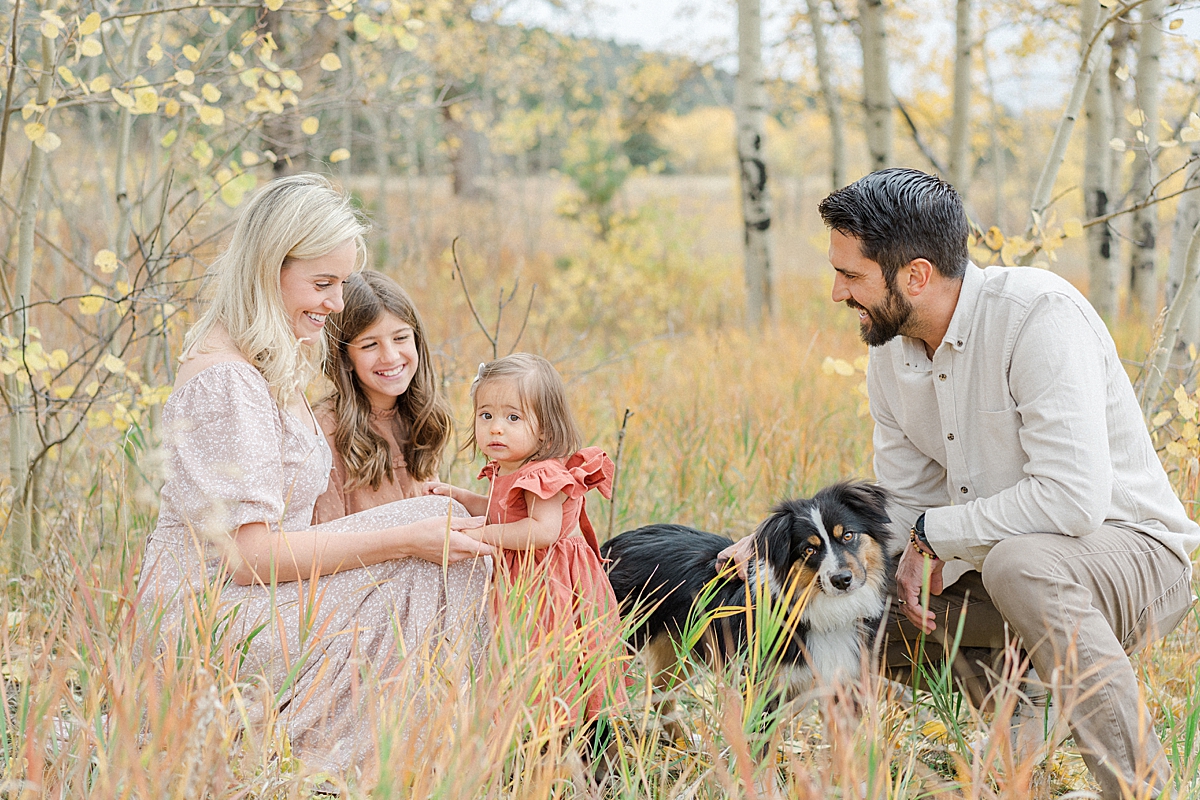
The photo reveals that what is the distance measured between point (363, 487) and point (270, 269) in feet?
2.30

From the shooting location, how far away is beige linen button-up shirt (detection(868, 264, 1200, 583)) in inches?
88.0

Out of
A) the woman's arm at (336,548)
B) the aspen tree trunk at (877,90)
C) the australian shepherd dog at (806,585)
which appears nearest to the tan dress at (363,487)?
the woman's arm at (336,548)

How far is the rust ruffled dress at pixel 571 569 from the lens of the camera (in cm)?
209

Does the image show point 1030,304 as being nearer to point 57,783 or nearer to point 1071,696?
point 1071,696

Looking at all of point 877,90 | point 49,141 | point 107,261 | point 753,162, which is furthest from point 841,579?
point 753,162

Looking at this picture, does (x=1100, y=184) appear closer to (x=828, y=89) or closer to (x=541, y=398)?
(x=828, y=89)

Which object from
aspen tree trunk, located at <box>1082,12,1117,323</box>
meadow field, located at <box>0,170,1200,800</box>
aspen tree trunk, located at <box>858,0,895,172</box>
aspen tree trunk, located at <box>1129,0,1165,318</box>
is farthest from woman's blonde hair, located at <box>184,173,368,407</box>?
aspen tree trunk, located at <box>1082,12,1117,323</box>

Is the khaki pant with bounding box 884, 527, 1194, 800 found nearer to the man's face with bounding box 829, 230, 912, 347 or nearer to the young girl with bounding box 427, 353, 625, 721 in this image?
the man's face with bounding box 829, 230, 912, 347

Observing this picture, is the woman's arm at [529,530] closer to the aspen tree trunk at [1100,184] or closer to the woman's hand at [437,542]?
the woman's hand at [437,542]

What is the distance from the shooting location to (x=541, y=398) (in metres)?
2.44

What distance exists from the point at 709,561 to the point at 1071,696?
1.31m

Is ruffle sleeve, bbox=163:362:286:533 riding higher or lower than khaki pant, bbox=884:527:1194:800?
higher

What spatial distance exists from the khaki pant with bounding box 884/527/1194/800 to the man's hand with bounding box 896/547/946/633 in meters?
0.06

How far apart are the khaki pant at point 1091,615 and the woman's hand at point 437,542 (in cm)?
107
